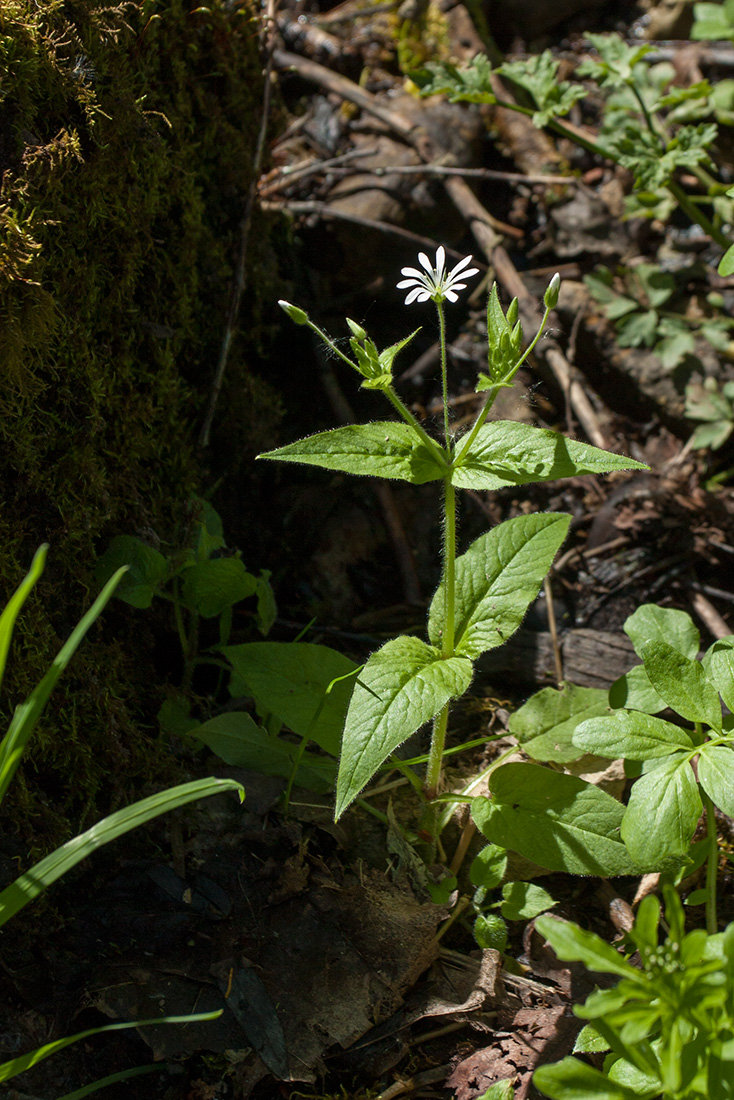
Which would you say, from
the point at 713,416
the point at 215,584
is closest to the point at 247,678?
the point at 215,584

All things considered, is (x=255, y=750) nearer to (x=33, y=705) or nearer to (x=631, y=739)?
(x=33, y=705)

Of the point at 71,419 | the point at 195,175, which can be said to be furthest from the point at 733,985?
the point at 195,175

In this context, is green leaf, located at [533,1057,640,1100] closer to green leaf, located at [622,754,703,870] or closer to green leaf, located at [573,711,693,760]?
green leaf, located at [622,754,703,870]

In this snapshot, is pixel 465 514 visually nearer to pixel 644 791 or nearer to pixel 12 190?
pixel 644 791

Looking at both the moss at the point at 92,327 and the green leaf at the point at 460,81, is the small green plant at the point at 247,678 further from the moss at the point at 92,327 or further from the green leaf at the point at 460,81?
the green leaf at the point at 460,81

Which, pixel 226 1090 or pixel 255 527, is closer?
pixel 226 1090

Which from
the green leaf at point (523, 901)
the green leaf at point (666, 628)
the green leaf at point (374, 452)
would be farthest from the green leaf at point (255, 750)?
the green leaf at point (666, 628)

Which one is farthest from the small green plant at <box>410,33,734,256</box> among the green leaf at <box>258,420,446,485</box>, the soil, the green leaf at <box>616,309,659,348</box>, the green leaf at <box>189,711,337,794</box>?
the green leaf at <box>189,711,337,794</box>

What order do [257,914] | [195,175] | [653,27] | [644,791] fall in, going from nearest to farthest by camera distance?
[644,791] → [257,914] → [195,175] → [653,27]
